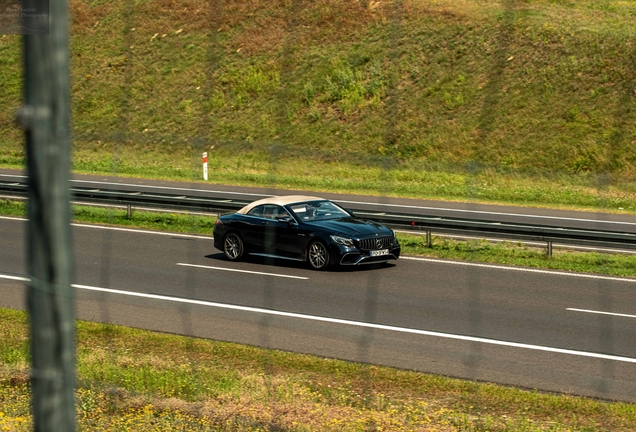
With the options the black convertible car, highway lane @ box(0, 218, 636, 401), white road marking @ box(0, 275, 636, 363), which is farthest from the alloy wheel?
white road marking @ box(0, 275, 636, 363)

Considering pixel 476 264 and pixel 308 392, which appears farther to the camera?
pixel 476 264

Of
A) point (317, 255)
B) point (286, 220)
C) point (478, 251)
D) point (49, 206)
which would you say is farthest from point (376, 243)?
point (49, 206)

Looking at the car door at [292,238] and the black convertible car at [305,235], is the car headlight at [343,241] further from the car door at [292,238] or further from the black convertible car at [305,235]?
the car door at [292,238]

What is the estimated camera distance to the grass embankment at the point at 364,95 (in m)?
33.1

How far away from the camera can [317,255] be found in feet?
50.6

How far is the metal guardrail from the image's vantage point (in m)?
16.9

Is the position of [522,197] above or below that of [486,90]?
below

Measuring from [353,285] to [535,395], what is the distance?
19.6ft

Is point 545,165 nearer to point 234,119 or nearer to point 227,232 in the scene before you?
point 234,119

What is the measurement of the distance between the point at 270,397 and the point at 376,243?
7745mm

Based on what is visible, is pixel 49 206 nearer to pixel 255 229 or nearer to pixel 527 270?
pixel 255 229

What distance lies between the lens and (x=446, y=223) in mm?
18250

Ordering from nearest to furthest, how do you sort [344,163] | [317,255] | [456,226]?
[317,255], [456,226], [344,163]

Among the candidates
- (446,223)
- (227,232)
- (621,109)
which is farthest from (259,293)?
(621,109)
